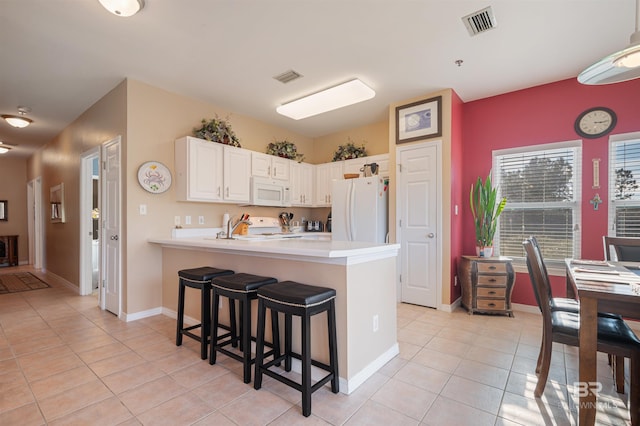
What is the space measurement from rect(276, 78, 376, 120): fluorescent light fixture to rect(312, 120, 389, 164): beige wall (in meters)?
1.25

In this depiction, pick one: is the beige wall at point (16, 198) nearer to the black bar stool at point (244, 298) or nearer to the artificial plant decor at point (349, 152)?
the artificial plant decor at point (349, 152)

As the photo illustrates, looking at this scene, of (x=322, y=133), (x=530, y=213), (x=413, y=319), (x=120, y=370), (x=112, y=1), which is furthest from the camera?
(x=322, y=133)

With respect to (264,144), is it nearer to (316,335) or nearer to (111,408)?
(316,335)

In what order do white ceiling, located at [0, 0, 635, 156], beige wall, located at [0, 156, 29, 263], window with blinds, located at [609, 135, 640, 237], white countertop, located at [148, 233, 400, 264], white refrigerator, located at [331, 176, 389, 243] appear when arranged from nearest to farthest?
white countertop, located at [148, 233, 400, 264] < white ceiling, located at [0, 0, 635, 156] < window with blinds, located at [609, 135, 640, 237] < white refrigerator, located at [331, 176, 389, 243] < beige wall, located at [0, 156, 29, 263]

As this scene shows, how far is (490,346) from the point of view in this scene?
8.87ft

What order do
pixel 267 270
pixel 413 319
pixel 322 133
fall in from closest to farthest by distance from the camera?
pixel 267 270 → pixel 413 319 → pixel 322 133

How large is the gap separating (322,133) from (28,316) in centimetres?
487

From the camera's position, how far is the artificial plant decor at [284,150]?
195 inches

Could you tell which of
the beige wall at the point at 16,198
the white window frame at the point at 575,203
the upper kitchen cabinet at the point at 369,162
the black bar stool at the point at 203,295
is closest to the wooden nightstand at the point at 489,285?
the white window frame at the point at 575,203

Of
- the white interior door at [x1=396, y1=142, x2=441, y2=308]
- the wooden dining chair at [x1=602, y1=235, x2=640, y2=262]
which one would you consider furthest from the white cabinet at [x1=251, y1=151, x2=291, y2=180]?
the wooden dining chair at [x1=602, y1=235, x2=640, y2=262]

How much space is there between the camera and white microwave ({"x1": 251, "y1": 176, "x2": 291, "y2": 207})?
438cm

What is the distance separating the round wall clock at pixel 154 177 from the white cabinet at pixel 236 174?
694 millimetres

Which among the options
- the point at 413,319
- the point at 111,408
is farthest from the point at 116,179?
the point at 413,319

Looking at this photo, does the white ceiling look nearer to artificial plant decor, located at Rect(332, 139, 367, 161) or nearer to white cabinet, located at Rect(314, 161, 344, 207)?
artificial plant decor, located at Rect(332, 139, 367, 161)
